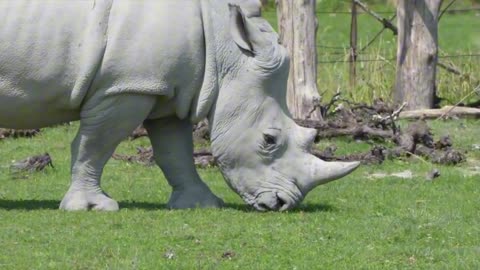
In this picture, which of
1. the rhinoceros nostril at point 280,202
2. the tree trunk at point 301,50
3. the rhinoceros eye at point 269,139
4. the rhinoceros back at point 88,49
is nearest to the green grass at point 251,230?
the rhinoceros nostril at point 280,202

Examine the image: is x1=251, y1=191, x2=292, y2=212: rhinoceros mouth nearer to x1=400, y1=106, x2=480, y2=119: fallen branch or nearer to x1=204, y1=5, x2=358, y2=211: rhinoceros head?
x1=204, y1=5, x2=358, y2=211: rhinoceros head

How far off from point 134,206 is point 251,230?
1656 millimetres

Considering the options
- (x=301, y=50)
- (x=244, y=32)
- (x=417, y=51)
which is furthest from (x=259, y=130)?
(x=417, y=51)

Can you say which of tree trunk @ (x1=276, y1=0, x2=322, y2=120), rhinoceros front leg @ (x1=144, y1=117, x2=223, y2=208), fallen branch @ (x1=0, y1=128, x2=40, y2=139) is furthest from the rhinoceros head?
fallen branch @ (x1=0, y1=128, x2=40, y2=139)

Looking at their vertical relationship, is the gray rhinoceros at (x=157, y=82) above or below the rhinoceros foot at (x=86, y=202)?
above

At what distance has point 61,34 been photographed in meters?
10.3

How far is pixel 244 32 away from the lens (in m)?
10.6

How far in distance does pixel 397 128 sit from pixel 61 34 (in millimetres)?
6088

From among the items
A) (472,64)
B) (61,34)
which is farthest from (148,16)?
(472,64)

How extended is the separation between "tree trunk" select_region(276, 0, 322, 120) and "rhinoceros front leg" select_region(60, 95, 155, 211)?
5.59m

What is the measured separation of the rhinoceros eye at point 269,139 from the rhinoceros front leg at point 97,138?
894 millimetres

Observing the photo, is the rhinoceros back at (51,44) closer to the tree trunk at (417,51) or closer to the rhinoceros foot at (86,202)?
the rhinoceros foot at (86,202)

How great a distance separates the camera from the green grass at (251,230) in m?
9.04

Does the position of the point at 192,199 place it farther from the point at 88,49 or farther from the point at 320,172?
the point at 88,49
